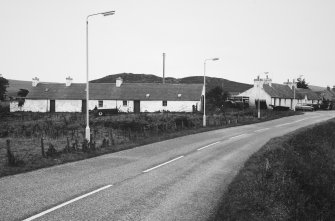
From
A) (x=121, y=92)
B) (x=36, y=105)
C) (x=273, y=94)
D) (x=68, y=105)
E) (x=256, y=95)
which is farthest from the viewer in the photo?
(x=273, y=94)

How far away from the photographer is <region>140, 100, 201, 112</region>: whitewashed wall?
183 feet

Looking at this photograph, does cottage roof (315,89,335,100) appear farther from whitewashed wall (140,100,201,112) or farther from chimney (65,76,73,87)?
chimney (65,76,73,87)

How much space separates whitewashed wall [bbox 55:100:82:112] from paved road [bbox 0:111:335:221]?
145 ft

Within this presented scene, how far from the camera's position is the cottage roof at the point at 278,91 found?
225 ft

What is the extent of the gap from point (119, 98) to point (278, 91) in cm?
3469

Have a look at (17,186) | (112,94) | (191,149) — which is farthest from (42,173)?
(112,94)

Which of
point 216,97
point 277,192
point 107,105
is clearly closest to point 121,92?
point 107,105

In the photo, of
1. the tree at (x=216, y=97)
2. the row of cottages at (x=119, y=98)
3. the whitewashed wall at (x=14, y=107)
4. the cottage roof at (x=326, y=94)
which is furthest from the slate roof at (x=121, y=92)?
the cottage roof at (x=326, y=94)

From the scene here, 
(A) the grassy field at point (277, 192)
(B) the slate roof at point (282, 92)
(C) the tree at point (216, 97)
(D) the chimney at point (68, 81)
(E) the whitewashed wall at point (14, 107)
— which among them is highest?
(D) the chimney at point (68, 81)

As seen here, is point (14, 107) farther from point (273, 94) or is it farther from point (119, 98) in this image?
point (273, 94)

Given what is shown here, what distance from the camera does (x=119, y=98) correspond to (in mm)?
57688

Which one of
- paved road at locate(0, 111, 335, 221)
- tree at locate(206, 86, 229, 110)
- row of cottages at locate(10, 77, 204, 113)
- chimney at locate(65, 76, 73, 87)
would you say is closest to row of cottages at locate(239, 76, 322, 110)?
tree at locate(206, 86, 229, 110)

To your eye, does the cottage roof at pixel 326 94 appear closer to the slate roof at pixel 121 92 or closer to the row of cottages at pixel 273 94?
the row of cottages at pixel 273 94

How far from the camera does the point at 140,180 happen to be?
11094 millimetres
